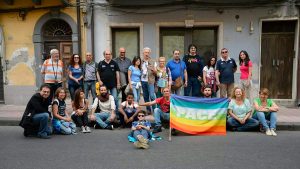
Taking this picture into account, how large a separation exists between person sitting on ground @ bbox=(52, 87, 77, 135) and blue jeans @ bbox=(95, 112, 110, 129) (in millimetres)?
615

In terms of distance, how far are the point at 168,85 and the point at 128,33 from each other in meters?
3.57

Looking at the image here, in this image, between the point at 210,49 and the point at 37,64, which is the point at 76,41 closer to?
the point at 37,64

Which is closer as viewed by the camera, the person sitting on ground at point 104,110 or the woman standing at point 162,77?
the person sitting on ground at point 104,110

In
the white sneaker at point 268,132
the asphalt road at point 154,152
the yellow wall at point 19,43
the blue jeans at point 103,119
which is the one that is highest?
the yellow wall at point 19,43

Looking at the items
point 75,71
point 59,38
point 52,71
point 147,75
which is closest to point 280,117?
point 147,75

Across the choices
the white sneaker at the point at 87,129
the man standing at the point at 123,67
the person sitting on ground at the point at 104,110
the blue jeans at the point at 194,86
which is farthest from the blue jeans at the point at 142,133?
the blue jeans at the point at 194,86

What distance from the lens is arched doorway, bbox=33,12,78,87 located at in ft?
34.5

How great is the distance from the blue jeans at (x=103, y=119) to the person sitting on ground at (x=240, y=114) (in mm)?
2967

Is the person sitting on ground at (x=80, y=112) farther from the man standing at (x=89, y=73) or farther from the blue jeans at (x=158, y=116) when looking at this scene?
the blue jeans at (x=158, y=116)

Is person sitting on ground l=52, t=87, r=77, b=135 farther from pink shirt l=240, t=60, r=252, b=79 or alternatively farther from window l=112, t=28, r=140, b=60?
pink shirt l=240, t=60, r=252, b=79

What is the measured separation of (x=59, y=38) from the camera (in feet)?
35.2

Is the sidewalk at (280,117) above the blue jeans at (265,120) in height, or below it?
below

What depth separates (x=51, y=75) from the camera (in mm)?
7953

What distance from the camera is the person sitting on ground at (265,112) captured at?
6742mm
